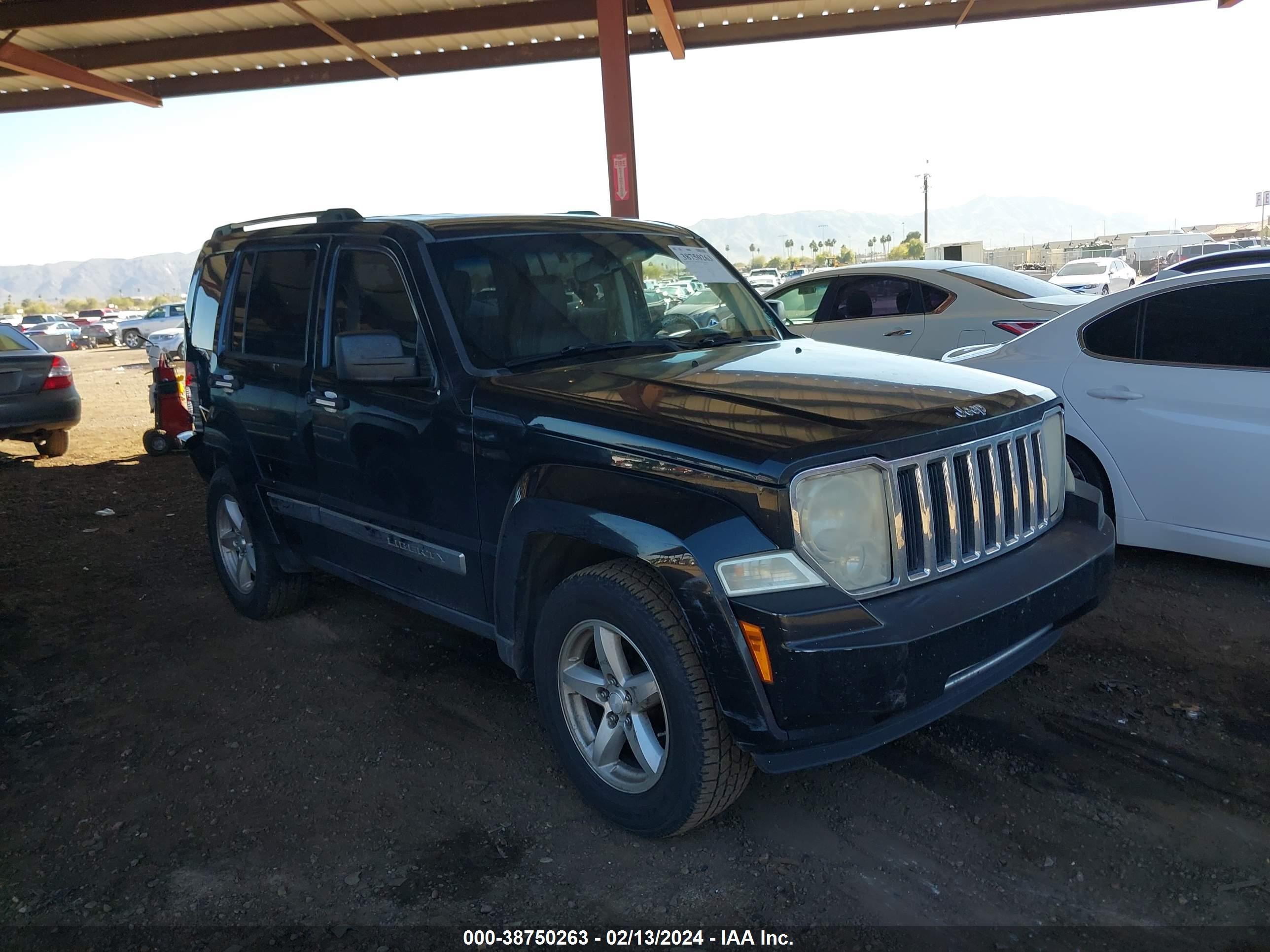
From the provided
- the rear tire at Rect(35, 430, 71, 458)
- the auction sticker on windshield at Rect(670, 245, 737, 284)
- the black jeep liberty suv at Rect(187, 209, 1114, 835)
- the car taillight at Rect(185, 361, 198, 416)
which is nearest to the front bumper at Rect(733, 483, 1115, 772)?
the black jeep liberty suv at Rect(187, 209, 1114, 835)

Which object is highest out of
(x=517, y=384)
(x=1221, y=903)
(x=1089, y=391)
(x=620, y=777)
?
(x=517, y=384)

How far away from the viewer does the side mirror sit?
3.51 metres

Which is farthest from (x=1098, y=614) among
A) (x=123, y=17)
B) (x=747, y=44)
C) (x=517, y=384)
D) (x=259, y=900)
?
(x=123, y=17)

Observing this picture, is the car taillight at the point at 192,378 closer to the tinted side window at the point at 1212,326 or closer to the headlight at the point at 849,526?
the headlight at the point at 849,526

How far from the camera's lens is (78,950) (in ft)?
8.82

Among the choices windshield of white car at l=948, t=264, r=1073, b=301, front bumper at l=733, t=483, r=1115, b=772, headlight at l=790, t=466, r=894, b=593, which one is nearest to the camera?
front bumper at l=733, t=483, r=1115, b=772

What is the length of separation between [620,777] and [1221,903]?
68.1 inches

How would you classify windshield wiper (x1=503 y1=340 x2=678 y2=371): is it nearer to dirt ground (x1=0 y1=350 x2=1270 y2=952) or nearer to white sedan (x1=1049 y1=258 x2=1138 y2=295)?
dirt ground (x1=0 y1=350 x2=1270 y2=952)

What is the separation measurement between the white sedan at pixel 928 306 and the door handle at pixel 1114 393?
2.97m

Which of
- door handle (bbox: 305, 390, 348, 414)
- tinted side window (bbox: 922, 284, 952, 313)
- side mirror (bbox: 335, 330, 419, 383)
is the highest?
side mirror (bbox: 335, 330, 419, 383)

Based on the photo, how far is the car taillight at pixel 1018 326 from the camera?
8.20 m

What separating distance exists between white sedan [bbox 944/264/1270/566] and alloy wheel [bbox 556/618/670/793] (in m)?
3.30

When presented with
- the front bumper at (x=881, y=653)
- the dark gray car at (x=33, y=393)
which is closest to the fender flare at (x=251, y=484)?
the front bumper at (x=881, y=653)

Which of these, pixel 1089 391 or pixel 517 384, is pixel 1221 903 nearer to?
pixel 517 384
